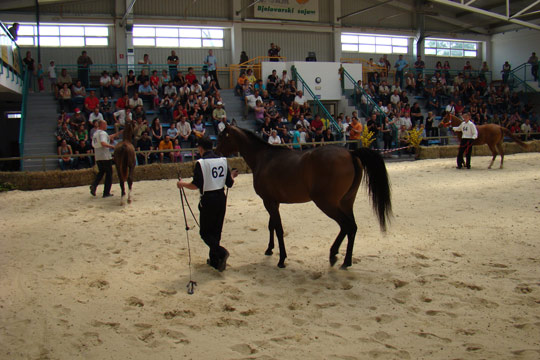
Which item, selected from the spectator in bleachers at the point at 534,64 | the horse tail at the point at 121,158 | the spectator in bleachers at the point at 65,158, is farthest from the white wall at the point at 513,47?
the horse tail at the point at 121,158

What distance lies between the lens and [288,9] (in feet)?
80.5

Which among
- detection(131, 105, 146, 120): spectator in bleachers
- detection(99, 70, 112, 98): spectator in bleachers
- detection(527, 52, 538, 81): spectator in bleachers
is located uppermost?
detection(527, 52, 538, 81): spectator in bleachers

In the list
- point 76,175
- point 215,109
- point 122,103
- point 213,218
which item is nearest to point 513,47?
point 215,109

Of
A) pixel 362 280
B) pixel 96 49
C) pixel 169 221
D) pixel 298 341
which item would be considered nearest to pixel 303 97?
pixel 96 49

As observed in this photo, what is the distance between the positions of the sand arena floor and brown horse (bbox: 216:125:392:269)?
0.51m

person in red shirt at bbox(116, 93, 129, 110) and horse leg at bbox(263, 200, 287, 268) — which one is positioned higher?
person in red shirt at bbox(116, 93, 129, 110)

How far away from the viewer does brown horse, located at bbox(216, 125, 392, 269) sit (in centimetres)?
535

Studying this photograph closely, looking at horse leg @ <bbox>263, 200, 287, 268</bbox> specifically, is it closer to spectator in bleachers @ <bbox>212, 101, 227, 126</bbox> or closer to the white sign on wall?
spectator in bleachers @ <bbox>212, 101, 227, 126</bbox>

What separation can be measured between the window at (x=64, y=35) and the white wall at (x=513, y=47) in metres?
24.1

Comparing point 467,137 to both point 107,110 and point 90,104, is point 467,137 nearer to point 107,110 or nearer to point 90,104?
point 107,110

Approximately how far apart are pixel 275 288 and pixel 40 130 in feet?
44.8

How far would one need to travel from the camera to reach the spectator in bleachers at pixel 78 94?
17.1 meters

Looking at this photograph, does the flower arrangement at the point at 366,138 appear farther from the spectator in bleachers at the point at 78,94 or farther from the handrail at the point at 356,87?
the spectator in bleachers at the point at 78,94

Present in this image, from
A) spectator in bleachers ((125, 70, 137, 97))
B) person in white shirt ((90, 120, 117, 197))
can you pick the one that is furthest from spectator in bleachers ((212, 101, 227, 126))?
person in white shirt ((90, 120, 117, 197))
